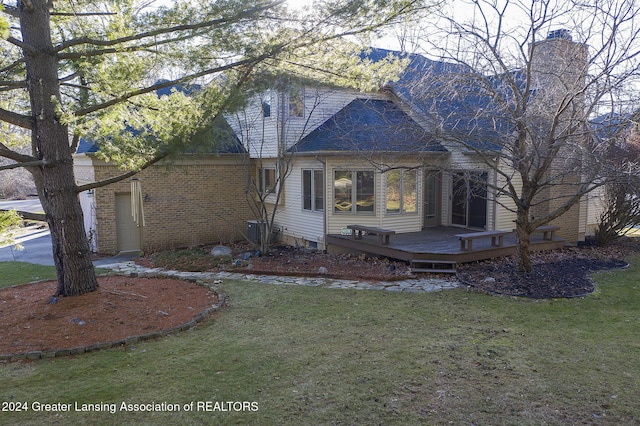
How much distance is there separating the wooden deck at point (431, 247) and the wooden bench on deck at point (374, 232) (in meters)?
0.13

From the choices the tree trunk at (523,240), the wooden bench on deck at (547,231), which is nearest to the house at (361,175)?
→ the wooden bench on deck at (547,231)

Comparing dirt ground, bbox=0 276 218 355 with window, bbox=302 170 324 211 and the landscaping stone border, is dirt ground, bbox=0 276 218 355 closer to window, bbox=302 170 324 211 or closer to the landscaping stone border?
the landscaping stone border

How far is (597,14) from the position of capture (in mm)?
7941

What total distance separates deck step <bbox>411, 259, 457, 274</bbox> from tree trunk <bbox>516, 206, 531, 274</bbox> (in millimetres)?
1393

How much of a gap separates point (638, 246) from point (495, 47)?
1001cm

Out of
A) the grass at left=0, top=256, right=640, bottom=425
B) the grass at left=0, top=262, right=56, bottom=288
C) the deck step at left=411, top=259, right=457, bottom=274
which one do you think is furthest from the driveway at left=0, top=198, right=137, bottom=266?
the deck step at left=411, top=259, right=457, bottom=274

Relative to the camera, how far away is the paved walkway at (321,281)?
375 inches

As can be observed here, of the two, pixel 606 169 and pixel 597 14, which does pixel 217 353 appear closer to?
pixel 606 169

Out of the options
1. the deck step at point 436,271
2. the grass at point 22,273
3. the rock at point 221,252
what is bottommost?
the grass at point 22,273

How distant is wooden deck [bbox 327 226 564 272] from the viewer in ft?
35.0

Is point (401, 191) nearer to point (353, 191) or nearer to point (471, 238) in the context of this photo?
point (353, 191)

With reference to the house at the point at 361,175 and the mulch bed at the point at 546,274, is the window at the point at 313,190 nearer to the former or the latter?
the house at the point at 361,175

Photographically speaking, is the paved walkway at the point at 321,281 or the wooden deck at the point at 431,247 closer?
the paved walkway at the point at 321,281

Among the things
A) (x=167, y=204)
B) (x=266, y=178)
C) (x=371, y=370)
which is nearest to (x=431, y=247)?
(x=371, y=370)
